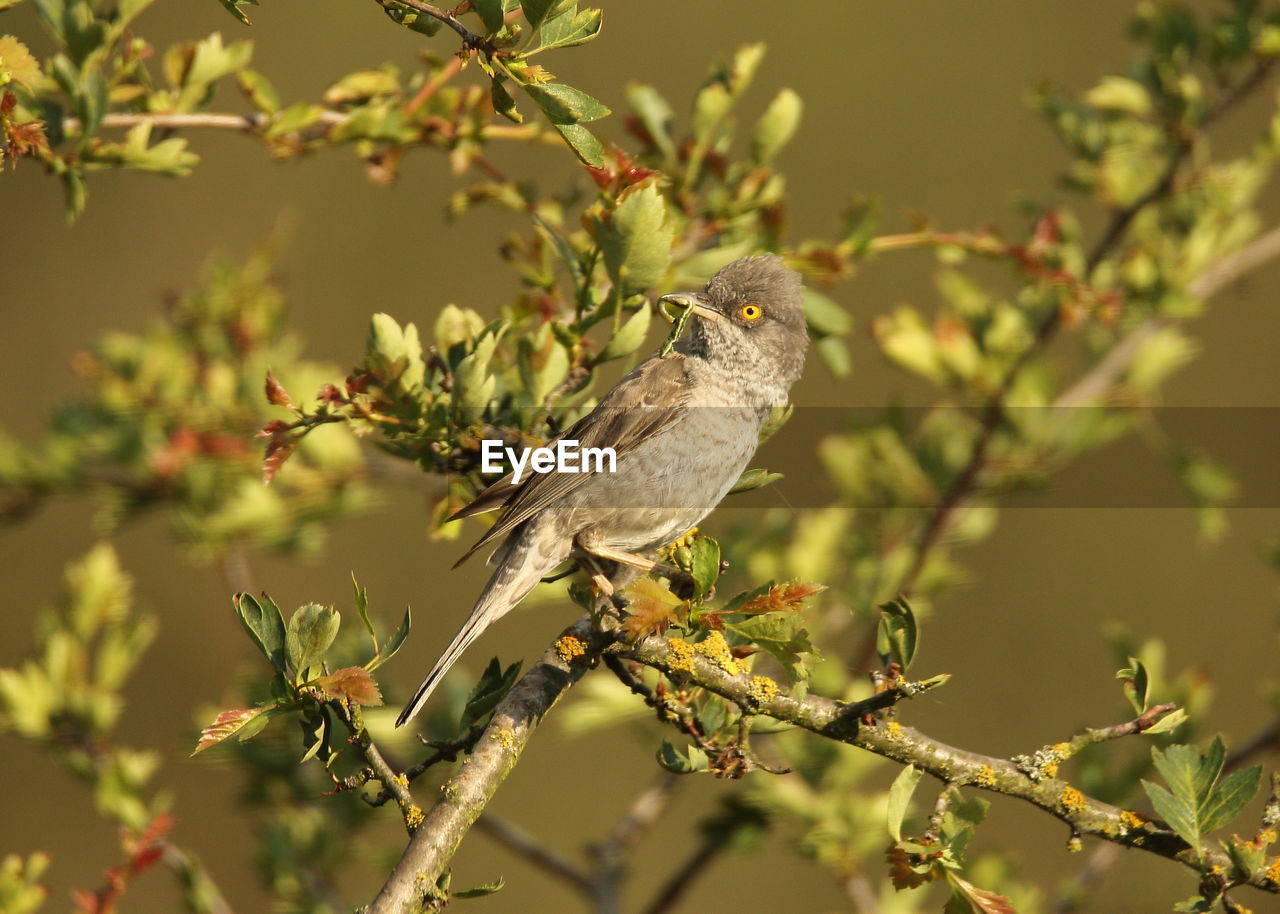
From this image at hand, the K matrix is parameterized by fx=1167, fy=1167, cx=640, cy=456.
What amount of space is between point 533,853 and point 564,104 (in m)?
2.17

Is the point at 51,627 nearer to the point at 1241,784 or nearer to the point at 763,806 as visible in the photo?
the point at 763,806

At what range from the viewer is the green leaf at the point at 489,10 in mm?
1619

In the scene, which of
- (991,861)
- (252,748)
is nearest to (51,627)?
(252,748)

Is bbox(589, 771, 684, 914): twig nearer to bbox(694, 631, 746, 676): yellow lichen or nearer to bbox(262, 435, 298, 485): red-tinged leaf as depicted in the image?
bbox(694, 631, 746, 676): yellow lichen

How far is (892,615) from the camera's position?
195 centimetres

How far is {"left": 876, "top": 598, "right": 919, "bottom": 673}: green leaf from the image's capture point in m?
1.92

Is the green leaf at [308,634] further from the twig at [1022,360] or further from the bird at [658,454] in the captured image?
the twig at [1022,360]

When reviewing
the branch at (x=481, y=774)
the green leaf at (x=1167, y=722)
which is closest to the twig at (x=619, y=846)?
the branch at (x=481, y=774)

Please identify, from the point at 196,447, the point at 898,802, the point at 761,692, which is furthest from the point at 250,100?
the point at 898,802

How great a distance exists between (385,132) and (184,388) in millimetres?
1349

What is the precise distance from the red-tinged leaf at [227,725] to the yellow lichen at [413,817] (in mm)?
284

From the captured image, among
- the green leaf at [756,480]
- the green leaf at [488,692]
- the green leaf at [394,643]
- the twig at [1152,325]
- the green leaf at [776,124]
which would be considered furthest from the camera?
the twig at [1152,325]

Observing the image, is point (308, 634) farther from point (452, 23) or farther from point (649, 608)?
point (452, 23)

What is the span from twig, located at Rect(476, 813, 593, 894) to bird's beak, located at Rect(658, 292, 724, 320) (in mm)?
1417
